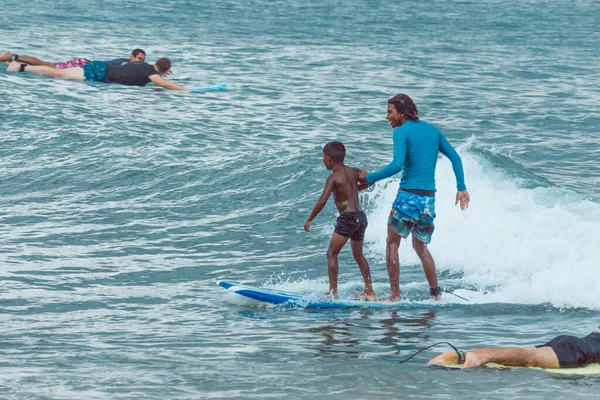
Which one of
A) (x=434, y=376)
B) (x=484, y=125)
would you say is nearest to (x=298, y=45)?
(x=484, y=125)

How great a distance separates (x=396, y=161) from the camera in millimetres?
8281

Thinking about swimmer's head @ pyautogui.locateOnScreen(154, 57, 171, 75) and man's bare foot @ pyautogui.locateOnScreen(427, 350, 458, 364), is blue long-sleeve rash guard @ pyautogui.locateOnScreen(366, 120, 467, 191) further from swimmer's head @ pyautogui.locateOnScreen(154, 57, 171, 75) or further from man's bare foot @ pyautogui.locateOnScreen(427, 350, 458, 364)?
swimmer's head @ pyautogui.locateOnScreen(154, 57, 171, 75)

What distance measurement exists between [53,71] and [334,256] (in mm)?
15448

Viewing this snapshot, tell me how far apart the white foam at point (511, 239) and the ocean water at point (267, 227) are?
33mm

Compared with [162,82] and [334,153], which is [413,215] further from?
[162,82]

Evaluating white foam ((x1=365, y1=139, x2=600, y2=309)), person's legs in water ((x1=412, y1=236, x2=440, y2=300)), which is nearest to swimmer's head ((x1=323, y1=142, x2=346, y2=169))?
person's legs in water ((x1=412, y1=236, x2=440, y2=300))

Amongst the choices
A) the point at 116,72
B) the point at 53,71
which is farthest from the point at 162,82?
the point at 53,71

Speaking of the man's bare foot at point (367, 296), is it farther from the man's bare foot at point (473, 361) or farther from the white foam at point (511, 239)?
the man's bare foot at point (473, 361)

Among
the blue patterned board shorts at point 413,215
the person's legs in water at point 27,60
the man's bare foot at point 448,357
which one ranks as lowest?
the man's bare foot at point 448,357

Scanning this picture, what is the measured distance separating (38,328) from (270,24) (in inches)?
1236

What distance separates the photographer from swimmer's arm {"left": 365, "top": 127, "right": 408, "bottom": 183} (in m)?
8.23

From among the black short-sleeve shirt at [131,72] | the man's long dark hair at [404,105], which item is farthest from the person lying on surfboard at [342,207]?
the black short-sleeve shirt at [131,72]

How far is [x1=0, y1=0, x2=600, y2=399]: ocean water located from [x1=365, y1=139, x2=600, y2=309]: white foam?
33mm

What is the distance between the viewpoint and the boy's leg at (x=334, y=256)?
29.4ft
